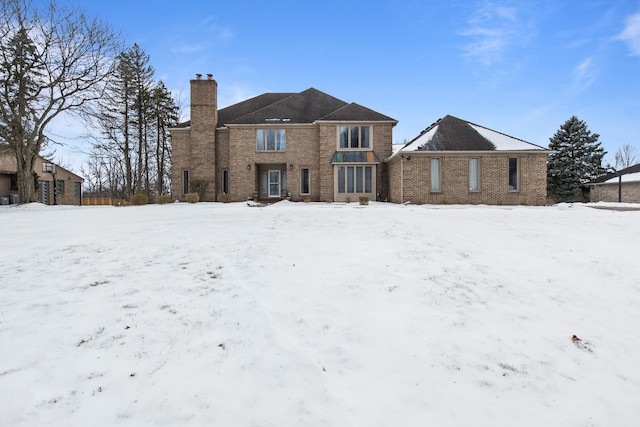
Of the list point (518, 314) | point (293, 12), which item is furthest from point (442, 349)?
point (293, 12)

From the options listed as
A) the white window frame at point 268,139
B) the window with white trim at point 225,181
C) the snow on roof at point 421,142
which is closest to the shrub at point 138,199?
the window with white trim at point 225,181

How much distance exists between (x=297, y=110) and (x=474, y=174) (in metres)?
13.0

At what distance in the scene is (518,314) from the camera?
4.21 m

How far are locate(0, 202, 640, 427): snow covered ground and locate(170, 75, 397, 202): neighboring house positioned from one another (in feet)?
49.8

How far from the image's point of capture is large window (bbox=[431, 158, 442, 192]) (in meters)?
18.6

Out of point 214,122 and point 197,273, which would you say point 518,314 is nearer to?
point 197,273

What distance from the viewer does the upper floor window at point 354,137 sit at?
21922 mm

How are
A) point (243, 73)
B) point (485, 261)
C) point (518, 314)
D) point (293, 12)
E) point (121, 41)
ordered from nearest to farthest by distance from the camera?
point (518, 314)
point (485, 261)
point (293, 12)
point (121, 41)
point (243, 73)

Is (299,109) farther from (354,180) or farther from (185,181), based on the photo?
(185,181)

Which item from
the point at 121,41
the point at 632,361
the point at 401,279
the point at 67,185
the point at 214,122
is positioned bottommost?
the point at 632,361

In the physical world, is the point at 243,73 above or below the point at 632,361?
above

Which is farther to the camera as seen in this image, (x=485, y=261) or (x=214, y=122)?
(x=214, y=122)

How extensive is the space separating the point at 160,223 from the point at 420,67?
17.7m

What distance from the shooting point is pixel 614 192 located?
109ft
